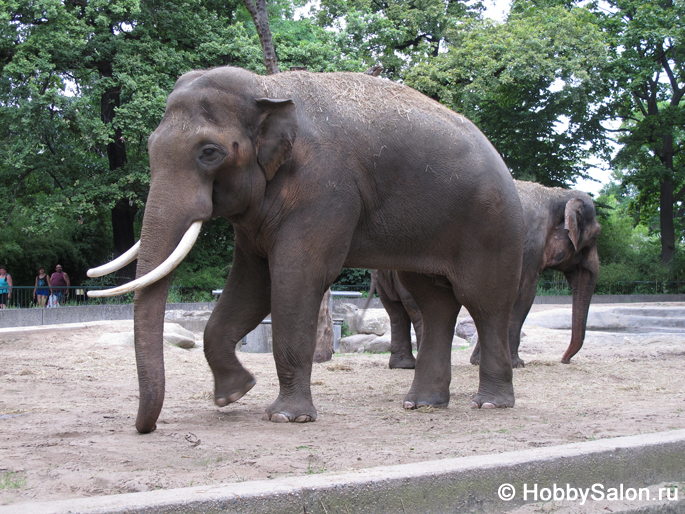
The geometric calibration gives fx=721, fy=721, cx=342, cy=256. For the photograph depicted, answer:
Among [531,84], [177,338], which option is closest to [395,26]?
[531,84]

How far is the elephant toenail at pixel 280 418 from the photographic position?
489cm

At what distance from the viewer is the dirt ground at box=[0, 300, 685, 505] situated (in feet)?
11.2

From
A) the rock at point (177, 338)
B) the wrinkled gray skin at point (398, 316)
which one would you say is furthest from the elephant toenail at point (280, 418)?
the rock at point (177, 338)

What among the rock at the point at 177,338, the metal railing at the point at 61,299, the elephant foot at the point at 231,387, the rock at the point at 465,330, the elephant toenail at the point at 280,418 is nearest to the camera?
the elephant toenail at the point at 280,418

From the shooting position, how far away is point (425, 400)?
19.4 feet

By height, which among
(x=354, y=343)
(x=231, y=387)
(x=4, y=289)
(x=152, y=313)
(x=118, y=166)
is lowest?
(x=354, y=343)

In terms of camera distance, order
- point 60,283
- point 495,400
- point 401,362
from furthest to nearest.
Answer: point 60,283 < point 401,362 < point 495,400

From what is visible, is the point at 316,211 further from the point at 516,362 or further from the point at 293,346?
the point at 516,362

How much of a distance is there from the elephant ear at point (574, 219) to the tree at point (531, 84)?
15.9 meters

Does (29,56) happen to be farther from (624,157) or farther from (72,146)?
(624,157)

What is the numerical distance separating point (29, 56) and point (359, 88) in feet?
56.8

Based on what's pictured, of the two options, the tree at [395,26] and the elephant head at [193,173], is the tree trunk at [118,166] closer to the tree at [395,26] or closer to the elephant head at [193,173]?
the tree at [395,26]

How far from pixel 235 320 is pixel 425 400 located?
1.68 metres

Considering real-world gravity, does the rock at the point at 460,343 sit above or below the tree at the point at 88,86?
below
